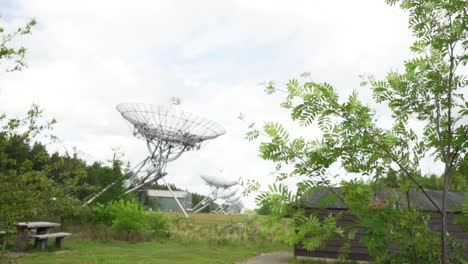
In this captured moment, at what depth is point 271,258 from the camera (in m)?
14.7

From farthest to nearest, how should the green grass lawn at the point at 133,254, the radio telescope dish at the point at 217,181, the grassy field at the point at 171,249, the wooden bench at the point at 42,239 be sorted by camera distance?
the radio telescope dish at the point at 217,181
the wooden bench at the point at 42,239
the grassy field at the point at 171,249
the green grass lawn at the point at 133,254

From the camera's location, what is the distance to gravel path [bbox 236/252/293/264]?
13.6 m

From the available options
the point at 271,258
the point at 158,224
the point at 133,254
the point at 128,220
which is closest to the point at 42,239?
the point at 133,254

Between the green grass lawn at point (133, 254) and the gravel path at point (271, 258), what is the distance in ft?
1.38

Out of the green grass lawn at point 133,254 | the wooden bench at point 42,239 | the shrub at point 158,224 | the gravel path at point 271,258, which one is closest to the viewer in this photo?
the green grass lawn at point 133,254

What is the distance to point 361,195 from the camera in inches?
91.8

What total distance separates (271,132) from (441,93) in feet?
3.67

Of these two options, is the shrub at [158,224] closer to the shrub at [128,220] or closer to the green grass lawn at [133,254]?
the shrub at [128,220]

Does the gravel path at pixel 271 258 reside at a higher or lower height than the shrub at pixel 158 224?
lower

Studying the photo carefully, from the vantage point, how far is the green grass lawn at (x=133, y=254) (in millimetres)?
12406

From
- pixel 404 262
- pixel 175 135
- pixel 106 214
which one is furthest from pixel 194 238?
pixel 404 262

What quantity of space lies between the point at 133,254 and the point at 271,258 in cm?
460

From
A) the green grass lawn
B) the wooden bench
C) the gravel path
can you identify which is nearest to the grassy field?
the green grass lawn

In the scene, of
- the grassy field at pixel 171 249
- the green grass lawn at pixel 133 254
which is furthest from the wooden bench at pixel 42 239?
the green grass lawn at pixel 133 254
